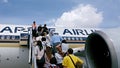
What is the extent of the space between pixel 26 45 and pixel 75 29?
4.35 m

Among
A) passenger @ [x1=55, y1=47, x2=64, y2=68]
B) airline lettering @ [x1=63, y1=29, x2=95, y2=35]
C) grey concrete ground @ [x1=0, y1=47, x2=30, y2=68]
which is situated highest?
airline lettering @ [x1=63, y1=29, x2=95, y2=35]

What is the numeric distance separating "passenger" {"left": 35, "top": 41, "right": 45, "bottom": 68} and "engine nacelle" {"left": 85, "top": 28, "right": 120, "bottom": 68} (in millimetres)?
3140

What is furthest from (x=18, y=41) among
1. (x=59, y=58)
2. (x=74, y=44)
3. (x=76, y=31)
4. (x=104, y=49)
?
(x=104, y=49)

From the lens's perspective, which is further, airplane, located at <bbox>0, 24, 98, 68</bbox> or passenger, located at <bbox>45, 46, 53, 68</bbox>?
airplane, located at <bbox>0, 24, 98, 68</bbox>

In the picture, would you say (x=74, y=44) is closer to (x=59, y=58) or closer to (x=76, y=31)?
(x=76, y=31)

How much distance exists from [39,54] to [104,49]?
3.88 metres

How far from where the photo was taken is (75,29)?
19.8 metres

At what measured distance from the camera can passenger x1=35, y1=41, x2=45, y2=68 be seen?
10.0 metres

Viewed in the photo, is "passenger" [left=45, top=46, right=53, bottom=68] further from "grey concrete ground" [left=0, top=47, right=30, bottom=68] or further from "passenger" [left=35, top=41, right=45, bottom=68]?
"grey concrete ground" [left=0, top=47, right=30, bottom=68]

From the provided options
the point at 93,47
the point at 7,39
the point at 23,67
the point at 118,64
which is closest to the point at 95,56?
the point at 93,47

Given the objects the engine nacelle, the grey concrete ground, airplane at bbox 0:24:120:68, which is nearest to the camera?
the engine nacelle

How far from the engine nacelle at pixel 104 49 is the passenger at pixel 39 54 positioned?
3.14 metres

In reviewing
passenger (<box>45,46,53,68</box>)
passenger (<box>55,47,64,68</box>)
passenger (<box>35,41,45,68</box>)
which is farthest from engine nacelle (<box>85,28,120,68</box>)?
passenger (<box>45,46,53,68</box>)

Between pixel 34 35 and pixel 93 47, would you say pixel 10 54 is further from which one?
pixel 93 47
